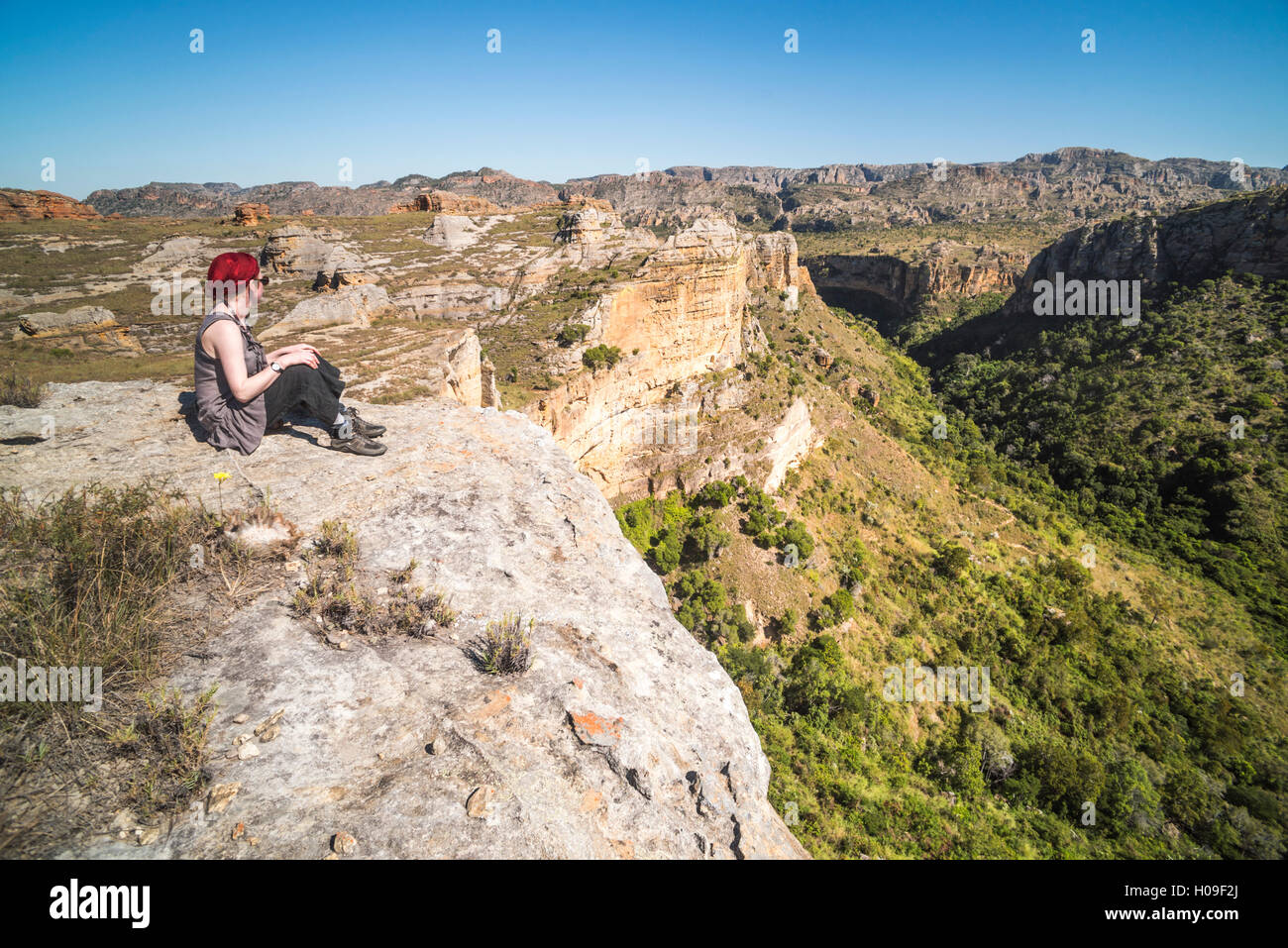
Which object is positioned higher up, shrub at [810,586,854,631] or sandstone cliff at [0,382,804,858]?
sandstone cliff at [0,382,804,858]

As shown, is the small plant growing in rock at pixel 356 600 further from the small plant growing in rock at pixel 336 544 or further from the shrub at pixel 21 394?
the shrub at pixel 21 394

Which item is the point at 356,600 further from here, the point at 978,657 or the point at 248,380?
the point at 978,657

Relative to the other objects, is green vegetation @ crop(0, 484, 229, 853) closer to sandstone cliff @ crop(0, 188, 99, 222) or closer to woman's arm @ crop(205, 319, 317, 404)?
woman's arm @ crop(205, 319, 317, 404)

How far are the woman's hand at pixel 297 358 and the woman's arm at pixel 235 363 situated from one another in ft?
1.25

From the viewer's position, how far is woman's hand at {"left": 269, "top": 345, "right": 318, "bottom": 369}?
224 inches

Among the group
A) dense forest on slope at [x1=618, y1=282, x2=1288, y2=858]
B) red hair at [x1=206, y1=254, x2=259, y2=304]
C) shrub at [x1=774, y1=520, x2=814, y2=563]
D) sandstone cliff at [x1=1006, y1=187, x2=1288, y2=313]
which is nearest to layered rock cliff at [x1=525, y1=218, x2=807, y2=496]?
dense forest on slope at [x1=618, y1=282, x2=1288, y2=858]

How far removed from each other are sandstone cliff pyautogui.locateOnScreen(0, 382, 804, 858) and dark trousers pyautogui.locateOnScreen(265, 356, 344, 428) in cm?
42

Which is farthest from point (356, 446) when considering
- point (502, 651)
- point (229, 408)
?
point (502, 651)

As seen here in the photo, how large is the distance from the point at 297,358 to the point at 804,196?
164m

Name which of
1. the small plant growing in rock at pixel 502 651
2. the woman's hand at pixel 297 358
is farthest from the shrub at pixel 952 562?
the woman's hand at pixel 297 358

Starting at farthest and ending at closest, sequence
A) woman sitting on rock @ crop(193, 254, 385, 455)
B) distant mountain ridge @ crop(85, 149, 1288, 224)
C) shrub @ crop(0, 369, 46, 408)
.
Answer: distant mountain ridge @ crop(85, 149, 1288, 224) < shrub @ crop(0, 369, 46, 408) < woman sitting on rock @ crop(193, 254, 385, 455)
